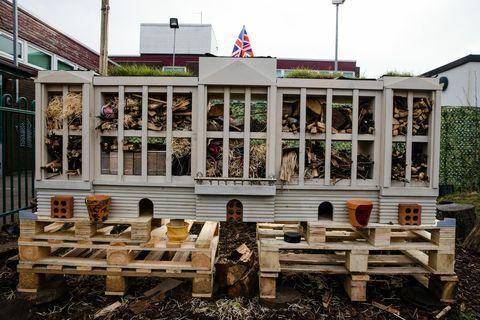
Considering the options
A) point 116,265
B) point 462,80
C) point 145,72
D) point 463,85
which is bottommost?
point 116,265

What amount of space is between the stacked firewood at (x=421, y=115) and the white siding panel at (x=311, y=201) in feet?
2.74

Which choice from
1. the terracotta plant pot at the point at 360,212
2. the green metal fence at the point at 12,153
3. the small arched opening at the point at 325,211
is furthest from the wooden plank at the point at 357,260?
the green metal fence at the point at 12,153

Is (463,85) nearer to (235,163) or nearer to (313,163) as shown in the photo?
(313,163)

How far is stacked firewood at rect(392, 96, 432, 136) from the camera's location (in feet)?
10.5

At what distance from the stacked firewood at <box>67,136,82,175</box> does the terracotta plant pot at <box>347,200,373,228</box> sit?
2.96 m

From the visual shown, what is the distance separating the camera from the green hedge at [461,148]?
8.77 metres

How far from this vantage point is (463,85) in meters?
12.3

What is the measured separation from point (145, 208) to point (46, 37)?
13.6 m

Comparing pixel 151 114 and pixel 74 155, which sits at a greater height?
pixel 151 114

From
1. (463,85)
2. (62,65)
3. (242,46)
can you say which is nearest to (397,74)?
(242,46)

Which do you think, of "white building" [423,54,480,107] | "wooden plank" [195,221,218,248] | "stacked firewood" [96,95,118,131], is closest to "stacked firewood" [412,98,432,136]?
"wooden plank" [195,221,218,248]

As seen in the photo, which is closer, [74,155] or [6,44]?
[74,155]

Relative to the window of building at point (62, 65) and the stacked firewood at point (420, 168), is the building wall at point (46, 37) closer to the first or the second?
the window of building at point (62, 65)

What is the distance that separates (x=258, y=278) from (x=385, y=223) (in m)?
1.53
